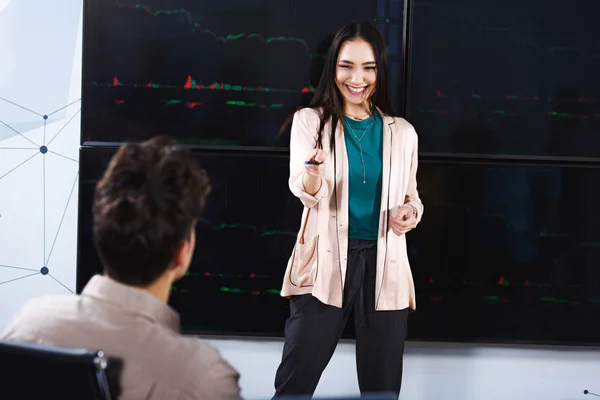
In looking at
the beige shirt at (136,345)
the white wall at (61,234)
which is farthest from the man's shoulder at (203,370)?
the white wall at (61,234)

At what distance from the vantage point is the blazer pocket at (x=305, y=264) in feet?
8.10

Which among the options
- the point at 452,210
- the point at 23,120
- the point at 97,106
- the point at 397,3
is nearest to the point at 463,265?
the point at 452,210

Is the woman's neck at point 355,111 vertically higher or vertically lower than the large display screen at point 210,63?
lower

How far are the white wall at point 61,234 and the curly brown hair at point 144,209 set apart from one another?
6.08 feet

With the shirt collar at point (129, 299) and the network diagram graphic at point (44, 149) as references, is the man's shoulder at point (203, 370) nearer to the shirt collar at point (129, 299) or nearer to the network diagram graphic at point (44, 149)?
the shirt collar at point (129, 299)

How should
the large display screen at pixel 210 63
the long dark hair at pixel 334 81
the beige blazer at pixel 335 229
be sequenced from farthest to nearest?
the large display screen at pixel 210 63 → the long dark hair at pixel 334 81 → the beige blazer at pixel 335 229

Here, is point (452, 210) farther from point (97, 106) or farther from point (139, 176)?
point (139, 176)

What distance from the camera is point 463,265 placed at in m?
2.88

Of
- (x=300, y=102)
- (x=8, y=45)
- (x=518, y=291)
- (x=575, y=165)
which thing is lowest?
(x=518, y=291)

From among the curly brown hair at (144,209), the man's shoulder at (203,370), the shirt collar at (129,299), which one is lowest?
the man's shoulder at (203,370)

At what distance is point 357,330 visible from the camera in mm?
2545

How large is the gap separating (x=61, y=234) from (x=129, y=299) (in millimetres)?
1938

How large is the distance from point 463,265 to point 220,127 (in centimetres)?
109

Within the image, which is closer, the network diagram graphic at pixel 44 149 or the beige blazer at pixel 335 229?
the beige blazer at pixel 335 229
